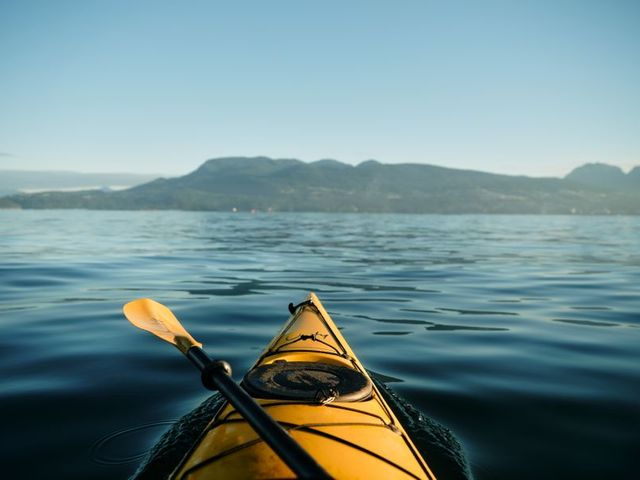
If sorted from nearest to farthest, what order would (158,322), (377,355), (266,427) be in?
(266,427)
(158,322)
(377,355)

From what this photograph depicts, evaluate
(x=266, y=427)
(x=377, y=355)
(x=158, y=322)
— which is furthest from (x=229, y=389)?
(x=377, y=355)

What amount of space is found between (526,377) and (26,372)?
23.9 ft

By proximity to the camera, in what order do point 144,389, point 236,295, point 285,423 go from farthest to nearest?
1. point 236,295
2. point 144,389
3. point 285,423

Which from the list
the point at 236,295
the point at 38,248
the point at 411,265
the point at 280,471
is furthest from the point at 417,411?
the point at 38,248

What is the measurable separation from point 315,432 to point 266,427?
2.04 ft

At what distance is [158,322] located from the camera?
204 inches

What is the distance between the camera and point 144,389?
6.02 meters

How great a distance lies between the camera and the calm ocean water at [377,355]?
456cm

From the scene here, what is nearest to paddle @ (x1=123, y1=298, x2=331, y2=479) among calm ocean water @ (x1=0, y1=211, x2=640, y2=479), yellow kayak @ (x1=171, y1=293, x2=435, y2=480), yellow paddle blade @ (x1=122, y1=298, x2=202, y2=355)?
yellow paddle blade @ (x1=122, y1=298, x2=202, y2=355)

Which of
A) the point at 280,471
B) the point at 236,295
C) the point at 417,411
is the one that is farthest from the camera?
the point at 236,295

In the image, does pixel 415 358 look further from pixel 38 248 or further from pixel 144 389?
pixel 38 248

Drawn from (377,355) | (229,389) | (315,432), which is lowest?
(377,355)

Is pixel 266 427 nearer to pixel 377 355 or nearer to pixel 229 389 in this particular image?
pixel 229 389

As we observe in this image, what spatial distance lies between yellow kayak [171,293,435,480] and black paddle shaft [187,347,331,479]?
0.82ft
